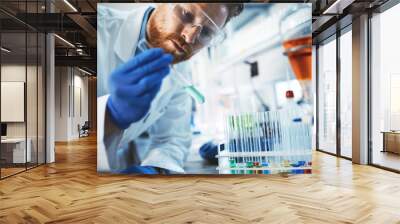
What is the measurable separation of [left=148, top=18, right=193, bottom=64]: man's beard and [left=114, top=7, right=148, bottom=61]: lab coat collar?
24cm

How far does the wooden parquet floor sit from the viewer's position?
370cm

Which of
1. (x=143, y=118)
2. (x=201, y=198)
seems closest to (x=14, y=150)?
(x=143, y=118)

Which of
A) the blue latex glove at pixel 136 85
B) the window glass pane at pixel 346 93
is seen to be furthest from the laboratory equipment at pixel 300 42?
the window glass pane at pixel 346 93

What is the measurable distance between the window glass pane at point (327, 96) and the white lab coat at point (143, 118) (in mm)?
5130

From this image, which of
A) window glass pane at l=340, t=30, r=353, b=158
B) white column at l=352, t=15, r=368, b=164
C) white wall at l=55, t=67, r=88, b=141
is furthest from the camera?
white wall at l=55, t=67, r=88, b=141

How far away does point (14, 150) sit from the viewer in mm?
6457

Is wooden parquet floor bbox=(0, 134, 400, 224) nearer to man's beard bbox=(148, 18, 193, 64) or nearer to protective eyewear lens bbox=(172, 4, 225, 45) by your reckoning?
man's beard bbox=(148, 18, 193, 64)

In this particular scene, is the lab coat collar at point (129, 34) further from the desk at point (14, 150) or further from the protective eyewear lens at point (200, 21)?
the desk at point (14, 150)

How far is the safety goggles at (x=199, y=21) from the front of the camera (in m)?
5.95

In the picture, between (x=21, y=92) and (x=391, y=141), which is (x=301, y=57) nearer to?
(x=391, y=141)

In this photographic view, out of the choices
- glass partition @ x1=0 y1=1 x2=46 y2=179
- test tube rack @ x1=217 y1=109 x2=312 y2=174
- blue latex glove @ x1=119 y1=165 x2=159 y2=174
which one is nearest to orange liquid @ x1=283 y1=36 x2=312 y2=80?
test tube rack @ x1=217 y1=109 x2=312 y2=174

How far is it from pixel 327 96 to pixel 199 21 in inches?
218

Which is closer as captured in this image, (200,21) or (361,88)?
(200,21)

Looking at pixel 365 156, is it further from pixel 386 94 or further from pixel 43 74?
pixel 43 74
